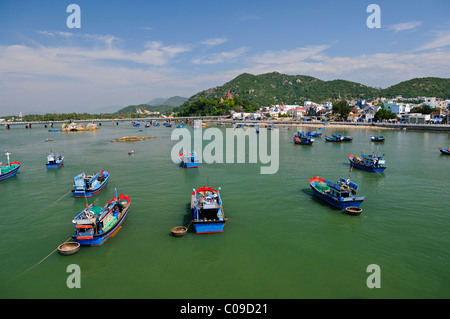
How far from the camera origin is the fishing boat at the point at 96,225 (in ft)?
60.8

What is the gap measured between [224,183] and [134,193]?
37.7 feet

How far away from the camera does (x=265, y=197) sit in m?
29.2

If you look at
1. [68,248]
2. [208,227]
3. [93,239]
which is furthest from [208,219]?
[68,248]

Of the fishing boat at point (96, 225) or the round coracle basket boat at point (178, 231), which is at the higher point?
the fishing boat at point (96, 225)

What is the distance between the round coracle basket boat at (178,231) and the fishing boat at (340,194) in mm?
14655

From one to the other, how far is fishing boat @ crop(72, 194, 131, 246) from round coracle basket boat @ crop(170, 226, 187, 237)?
473 centimetres

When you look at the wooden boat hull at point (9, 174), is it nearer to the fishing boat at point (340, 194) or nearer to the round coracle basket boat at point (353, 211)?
the fishing boat at point (340, 194)

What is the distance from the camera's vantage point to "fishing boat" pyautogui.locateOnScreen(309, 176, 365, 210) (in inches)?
954

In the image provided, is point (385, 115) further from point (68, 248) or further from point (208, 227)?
point (68, 248)

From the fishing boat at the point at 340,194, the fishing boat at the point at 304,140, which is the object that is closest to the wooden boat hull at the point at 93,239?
the fishing boat at the point at 340,194

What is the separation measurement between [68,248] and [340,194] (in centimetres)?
2302

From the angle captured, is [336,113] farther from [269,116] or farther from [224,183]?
[224,183]

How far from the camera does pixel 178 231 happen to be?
2019cm

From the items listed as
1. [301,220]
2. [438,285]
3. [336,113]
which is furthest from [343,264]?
[336,113]
